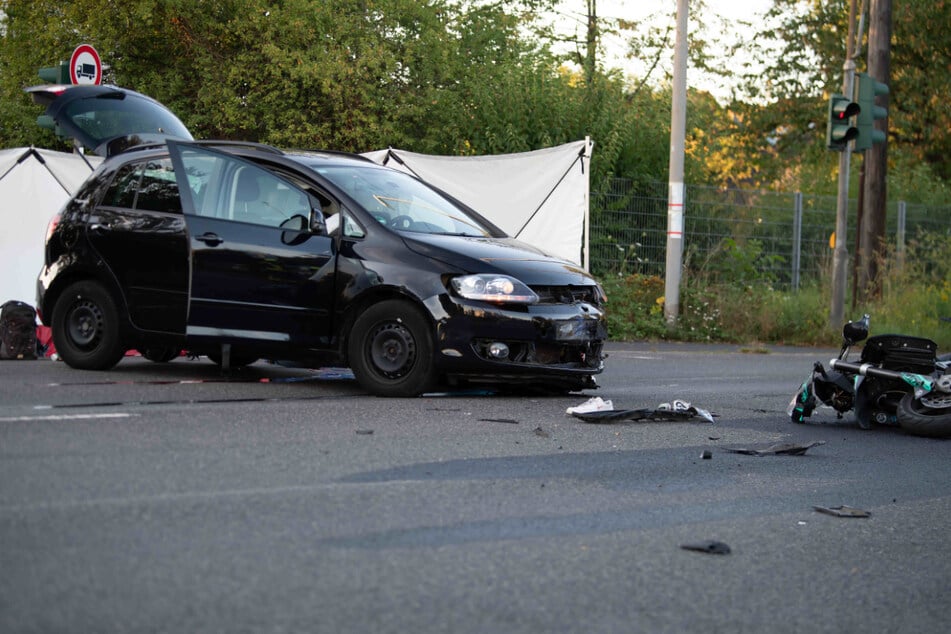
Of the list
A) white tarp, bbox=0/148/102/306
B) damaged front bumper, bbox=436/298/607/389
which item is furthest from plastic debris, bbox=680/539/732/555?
white tarp, bbox=0/148/102/306

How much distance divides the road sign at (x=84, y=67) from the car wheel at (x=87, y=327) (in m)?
7.04

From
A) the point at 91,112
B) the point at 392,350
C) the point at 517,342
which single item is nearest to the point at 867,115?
the point at 91,112

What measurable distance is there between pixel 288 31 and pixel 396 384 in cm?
1555

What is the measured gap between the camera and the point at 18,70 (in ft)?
82.2

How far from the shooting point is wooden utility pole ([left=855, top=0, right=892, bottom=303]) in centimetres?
2392

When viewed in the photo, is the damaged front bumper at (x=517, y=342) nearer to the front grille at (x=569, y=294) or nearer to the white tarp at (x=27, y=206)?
the front grille at (x=569, y=294)

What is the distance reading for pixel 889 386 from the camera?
9086mm

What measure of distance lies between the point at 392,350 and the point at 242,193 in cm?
168

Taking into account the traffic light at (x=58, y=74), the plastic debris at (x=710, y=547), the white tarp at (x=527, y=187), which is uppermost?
the traffic light at (x=58, y=74)

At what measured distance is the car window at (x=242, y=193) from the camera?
9711mm

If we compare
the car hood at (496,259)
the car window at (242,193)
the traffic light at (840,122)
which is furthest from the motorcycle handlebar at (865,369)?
the traffic light at (840,122)

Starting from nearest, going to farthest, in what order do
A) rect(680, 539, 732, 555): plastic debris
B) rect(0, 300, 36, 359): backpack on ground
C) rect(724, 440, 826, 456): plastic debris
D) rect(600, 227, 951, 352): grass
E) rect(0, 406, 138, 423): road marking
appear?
1. rect(680, 539, 732, 555): plastic debris
2. rect(0, 406, 138, 423): road marking
3. rect(724, 440, 826, 456): plastic debris
4. rect(0, 300, 36, 359): backpack on ground
5. rect(600, 227, 951, 352): grass

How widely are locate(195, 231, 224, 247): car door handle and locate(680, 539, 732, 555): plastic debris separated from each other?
5247mm

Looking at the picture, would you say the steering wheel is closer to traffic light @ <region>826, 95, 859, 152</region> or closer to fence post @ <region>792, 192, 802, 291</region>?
traffic light @ <region>826, 95, 859, 152</region>
